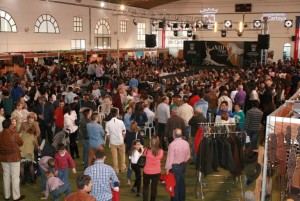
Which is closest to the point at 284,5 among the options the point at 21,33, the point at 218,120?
the point at 21,33

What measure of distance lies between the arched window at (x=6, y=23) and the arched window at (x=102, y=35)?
7651 millimetres

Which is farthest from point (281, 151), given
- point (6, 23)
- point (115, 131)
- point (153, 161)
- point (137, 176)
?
point (6, 23)

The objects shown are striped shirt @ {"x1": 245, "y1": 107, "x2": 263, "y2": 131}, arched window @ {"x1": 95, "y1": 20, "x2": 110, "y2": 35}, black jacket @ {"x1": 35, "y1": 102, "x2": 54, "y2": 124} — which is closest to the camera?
striped shirt @ {"x1": 245, "y1": 107, "x2": 263, "y2": 131}

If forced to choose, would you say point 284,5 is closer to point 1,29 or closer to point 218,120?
point 1,29

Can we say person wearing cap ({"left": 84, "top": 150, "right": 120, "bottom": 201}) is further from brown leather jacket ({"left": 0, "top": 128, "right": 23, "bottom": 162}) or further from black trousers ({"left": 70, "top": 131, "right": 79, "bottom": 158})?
black trousers ({"left": 70, "top": 131, "right": 79, "bottom": 158})

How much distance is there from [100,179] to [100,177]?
3cm

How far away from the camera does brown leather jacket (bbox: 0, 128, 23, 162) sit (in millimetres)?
5922

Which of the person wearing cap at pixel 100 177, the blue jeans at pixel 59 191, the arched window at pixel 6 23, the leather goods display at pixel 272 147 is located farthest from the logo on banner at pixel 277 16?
the person wearing cap at pixel 100 177

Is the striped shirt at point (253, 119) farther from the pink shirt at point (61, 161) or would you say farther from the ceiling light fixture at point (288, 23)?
the ceiling light fixture at point (288, 23)

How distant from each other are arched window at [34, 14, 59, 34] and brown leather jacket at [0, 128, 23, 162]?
1701cm

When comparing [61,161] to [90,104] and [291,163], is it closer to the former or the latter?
[90,104]

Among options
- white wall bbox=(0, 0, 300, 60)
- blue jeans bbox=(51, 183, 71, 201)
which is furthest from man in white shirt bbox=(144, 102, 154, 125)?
white wall bbox=(0, 0, 300, 60)

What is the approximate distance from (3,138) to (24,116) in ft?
7.13

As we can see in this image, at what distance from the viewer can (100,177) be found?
15.5 ft
